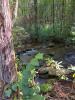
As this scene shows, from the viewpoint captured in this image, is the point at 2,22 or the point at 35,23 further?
the point at 35,23

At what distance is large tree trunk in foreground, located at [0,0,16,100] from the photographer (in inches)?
130

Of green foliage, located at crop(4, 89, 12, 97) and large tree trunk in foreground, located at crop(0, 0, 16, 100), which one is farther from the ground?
large tree trunk in foreground, located at crop(0, 0, 16, 100)

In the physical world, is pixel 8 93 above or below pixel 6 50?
below

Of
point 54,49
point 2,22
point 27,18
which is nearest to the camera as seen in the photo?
point 2,22

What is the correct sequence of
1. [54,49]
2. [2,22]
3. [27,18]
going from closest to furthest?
[2,22] < [54,49] < [27,18]

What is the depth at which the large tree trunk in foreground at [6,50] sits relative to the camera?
10.9 feet

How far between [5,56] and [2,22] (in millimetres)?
397

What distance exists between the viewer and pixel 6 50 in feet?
11.2

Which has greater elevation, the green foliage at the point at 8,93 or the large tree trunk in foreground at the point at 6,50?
the large tree trunk in foreground at the point at 6,50

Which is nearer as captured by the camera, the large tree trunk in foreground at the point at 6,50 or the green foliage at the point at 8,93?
the large tree trunk in foreground at the point at 6,50

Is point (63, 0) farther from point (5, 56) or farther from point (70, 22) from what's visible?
point (5, 56)

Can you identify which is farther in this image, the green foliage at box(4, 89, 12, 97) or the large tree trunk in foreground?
the green foliage at box(4, 89, 12, 97)

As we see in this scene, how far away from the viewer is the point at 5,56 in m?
3.42

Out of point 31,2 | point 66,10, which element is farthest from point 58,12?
point 31,2
